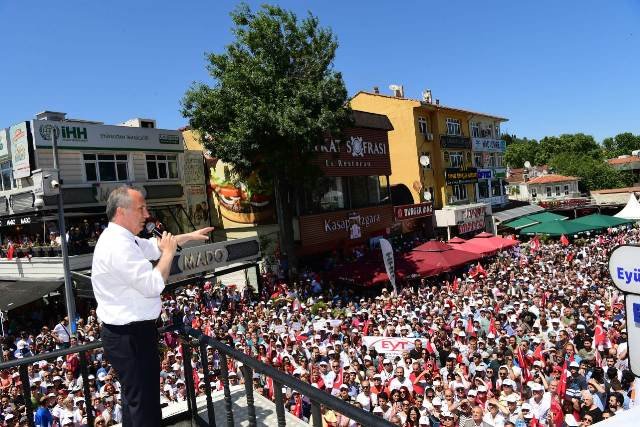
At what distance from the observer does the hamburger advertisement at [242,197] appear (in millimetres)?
25250

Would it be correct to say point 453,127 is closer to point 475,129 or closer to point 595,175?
point 475,129

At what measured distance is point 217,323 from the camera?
1505 cm

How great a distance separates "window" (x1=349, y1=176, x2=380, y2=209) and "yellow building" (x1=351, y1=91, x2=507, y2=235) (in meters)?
5.06

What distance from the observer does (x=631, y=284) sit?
446 cm

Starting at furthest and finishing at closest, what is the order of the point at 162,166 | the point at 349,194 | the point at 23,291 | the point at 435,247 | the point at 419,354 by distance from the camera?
1. the point at 349,194
2. the point at 162,166
3. the point at 435,247
4. the point at 23,291
5. the point at 419,354

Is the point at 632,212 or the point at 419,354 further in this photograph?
the point at 632,212

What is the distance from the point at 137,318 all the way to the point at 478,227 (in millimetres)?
38093

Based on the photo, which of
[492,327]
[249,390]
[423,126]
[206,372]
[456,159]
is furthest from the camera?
[456,159]

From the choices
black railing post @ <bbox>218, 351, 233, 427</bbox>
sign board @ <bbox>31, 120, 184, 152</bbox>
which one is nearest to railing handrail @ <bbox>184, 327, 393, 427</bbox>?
black railing post @ <bbox>218, 351, 233, 427</bbox>

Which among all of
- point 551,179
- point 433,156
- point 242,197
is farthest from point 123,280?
point 551,179

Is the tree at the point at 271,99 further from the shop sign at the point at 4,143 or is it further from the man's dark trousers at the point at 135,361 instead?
the man's dark trousers at the point at 135,361

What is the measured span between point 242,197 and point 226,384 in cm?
2290

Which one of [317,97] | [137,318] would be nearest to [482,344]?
[137,318]

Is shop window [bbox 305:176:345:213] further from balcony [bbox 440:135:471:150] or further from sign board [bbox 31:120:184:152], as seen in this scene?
balcony [bbox 440:135:471:150]
